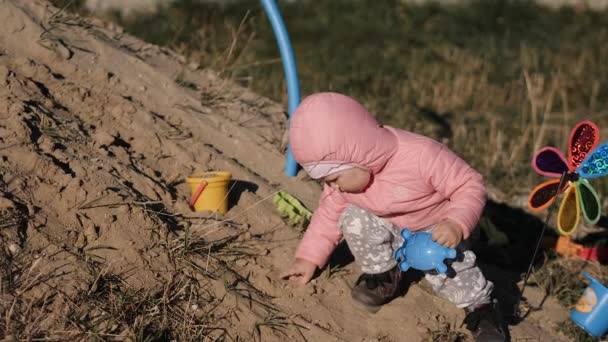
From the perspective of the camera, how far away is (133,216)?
3.35m

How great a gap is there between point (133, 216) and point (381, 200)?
1.03 meters

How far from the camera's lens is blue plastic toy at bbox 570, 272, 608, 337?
11.6ft

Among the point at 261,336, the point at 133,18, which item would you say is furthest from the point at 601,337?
the point at 133,18

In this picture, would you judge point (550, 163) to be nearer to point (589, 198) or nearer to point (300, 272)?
point (589, 198)

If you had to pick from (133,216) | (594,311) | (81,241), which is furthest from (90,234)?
(594,311)

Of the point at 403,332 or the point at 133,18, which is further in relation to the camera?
the point at 133,18

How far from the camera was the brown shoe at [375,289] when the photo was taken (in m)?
3.40

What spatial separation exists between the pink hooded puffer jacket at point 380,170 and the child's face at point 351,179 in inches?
1.6

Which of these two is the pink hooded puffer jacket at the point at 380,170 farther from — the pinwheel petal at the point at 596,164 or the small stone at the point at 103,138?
the small stone at the point at 103,138

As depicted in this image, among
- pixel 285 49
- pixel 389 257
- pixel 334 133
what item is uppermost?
pixel 334 133

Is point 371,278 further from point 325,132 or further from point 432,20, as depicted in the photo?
point 432,20

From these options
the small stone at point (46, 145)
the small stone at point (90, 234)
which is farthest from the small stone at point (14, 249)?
the small stone at point (46, 145)

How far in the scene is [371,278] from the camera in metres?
3.41

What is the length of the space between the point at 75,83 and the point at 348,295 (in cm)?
183
